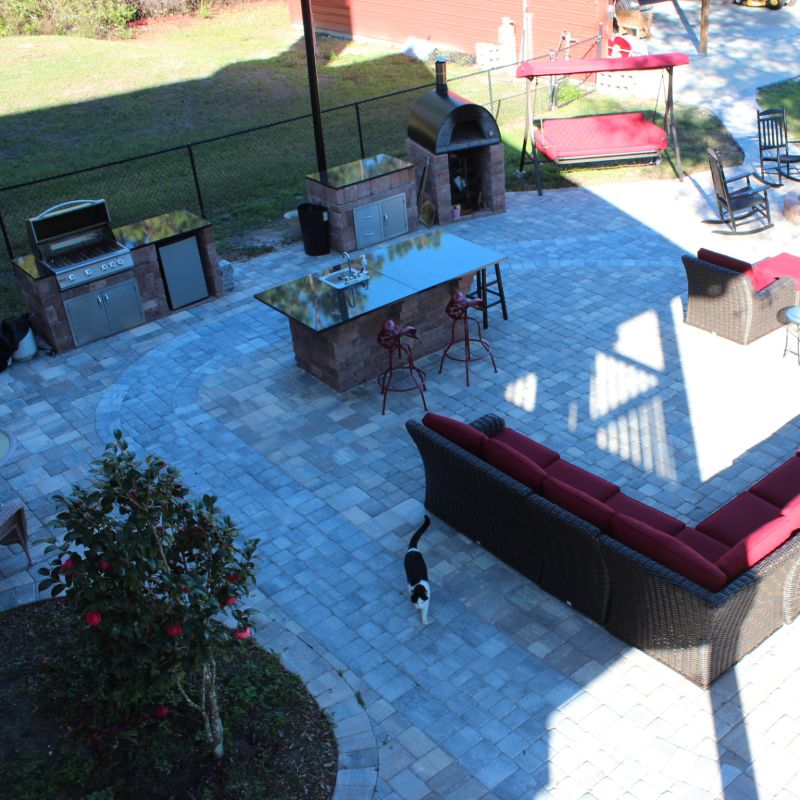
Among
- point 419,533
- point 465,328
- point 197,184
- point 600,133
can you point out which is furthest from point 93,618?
point 600,133

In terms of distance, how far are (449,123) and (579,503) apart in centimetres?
942

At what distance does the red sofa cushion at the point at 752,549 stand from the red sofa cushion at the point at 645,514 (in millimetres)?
893

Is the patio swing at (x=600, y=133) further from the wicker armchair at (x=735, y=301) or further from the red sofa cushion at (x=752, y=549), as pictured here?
the red sofa cushion at (x=752, y=549)

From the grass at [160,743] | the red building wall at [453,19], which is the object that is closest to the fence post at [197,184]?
the grass at [160,743]

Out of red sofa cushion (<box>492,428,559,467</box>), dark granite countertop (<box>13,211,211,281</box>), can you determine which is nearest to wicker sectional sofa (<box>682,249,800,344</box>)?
red sofa cushion (<box>492,428,559,467</box>)

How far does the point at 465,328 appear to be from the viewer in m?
11.8

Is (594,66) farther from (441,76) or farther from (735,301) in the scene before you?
(735,301)

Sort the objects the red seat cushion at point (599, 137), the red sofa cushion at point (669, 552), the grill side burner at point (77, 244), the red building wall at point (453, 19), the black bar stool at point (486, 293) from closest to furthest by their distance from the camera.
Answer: the red sofa cushion at point (669, 552)
the black bar stool at point (486, 293)
the grill side burner at point (77, 244)
the red seat cushion at point (599, 137)
the red building wall at point (453, 19)

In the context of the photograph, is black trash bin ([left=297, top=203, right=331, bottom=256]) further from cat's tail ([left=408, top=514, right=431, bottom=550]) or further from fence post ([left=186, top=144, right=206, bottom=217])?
cat's tail ([left=408, top=514, right=431, bottom=550])

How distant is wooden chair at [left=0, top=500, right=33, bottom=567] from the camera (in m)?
8.76

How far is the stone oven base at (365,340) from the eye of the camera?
11.4 meters

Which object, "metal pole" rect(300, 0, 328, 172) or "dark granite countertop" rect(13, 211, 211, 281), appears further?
"metal pole" rect(300, 0, 328, 172)

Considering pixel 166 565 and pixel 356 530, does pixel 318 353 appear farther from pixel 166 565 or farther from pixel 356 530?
pixel 166 565

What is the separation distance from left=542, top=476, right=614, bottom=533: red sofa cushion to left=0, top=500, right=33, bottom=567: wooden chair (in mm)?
4931
